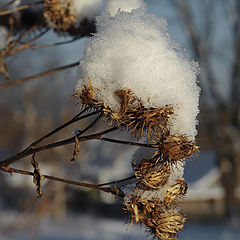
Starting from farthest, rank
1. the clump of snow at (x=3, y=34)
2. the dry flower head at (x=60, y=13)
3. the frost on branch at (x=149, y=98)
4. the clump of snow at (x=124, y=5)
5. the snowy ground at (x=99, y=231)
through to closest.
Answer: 1. the snowy ground at (x=99, y=231)
2. the clump of snow at (x=3, y=34)
3. the dry flower head at (x=60, y=13)
4. the clump of snow at (x=124, y=5)
5. the frost on branch at (x=149, y=98)

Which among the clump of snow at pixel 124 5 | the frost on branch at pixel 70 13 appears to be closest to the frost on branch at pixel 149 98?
the clump of snow at pixel 124 5

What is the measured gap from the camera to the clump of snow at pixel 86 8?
5.12 feet

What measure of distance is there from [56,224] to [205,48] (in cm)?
992

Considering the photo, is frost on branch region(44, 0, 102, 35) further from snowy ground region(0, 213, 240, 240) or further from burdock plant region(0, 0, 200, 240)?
snowy ground region(0, 213, 240, 240)

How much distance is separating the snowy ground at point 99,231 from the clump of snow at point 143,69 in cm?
955

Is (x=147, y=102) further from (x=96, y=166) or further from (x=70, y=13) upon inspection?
(x=96, y=166)

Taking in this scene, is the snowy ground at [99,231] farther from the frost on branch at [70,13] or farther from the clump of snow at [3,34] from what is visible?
the frost on branch at [70,13]

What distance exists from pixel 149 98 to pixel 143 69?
74 millimetres

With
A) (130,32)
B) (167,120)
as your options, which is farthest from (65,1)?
(167,120)

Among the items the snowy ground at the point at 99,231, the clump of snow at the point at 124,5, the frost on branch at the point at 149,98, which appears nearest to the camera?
the frost on branch at the point at 149,98

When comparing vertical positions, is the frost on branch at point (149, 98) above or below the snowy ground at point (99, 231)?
below

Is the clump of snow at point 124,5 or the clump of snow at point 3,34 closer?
the clump of snow at point 124,5

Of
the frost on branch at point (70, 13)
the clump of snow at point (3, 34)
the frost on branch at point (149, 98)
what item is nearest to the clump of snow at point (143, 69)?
the frost on branch at point (149, 98)

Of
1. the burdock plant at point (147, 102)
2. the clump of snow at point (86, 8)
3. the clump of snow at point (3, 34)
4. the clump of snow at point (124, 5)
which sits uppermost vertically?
the clump of snow at point (3, 34)
